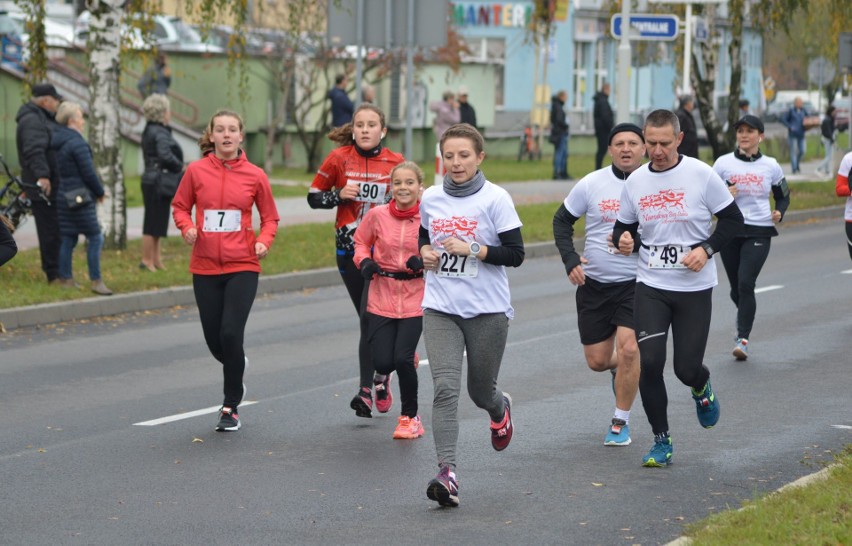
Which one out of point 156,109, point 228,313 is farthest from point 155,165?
point 228,313

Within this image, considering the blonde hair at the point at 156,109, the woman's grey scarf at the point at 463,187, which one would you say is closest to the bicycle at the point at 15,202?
the blonde hair at the point at 156,109

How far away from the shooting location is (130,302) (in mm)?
15555

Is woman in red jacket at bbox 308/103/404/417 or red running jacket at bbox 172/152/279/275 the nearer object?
red running jacket at bbox 172/152/279/275

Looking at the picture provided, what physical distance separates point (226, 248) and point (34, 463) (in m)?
1.71

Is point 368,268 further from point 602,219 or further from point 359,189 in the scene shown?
point 602,219

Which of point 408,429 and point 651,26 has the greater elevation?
point 651,26

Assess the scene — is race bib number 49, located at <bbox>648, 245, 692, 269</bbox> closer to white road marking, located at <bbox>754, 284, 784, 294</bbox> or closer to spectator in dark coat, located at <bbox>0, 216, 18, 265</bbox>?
spectator in dark coat, located at <bbox>0, 216, 18, 265</bbox>

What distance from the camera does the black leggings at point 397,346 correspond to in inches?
350

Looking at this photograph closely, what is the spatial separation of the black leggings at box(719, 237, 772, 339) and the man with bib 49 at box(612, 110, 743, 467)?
169 inches

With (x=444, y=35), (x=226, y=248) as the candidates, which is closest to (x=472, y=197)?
(x=226, y=248)

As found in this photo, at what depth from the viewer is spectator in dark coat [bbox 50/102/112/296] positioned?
15375 millimetres

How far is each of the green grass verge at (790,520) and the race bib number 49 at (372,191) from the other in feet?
11.5

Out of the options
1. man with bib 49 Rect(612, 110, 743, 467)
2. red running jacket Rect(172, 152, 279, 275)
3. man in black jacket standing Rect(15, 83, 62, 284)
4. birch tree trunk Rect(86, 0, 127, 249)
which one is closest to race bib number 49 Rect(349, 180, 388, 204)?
red running jacket Rect(172, 152, 279, 275)

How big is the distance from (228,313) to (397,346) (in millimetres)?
1064
